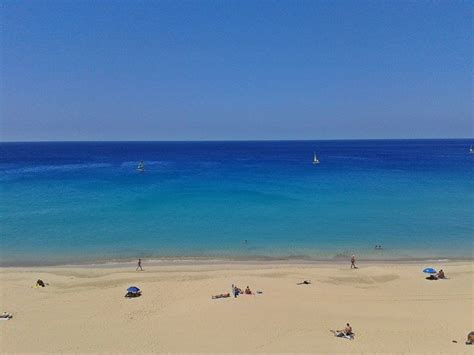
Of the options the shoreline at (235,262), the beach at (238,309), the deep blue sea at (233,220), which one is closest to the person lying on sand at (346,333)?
the beach at (238,309)

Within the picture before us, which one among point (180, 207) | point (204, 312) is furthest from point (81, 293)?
point (180, 207)

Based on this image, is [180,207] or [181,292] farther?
[180,207]

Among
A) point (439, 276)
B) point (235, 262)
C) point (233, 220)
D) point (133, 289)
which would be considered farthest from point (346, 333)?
point (233, 220)

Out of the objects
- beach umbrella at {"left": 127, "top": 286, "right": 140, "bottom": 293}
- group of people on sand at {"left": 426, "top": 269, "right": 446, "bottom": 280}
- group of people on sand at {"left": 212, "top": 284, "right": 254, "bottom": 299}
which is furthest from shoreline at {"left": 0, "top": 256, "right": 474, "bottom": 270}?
beach umbrella at {"left": 127, "top": 286, "right": 140, "bottom": 293}

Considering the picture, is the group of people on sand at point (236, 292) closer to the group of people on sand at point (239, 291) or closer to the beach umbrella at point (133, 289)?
the group of people on sand at point (239, 291)

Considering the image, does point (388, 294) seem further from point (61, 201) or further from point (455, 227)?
point (61, 201)

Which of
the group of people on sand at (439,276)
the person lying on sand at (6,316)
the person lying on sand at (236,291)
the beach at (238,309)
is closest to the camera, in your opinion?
the beach at (238,309)

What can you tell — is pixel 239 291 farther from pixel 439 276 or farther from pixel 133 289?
pixel 439 276

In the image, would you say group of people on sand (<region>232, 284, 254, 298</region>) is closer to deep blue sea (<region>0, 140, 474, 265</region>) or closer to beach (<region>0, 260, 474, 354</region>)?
beach (<region>0, 260, 474, 354</region>)
